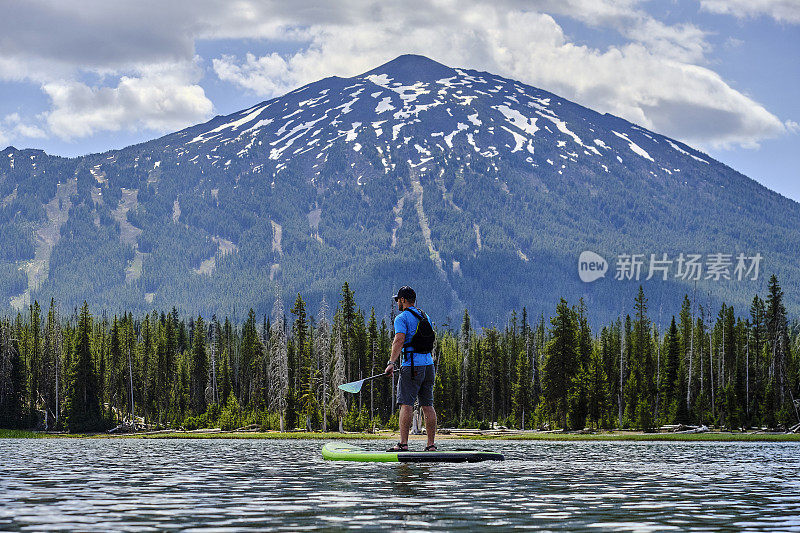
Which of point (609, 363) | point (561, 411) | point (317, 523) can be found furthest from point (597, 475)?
point (609, 363)

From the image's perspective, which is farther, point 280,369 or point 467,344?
point 467,344

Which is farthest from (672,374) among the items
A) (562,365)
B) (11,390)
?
(11,390)

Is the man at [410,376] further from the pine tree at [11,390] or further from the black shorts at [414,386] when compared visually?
the pine tree at [11,390]

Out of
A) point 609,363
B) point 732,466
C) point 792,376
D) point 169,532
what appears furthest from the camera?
point 609,363

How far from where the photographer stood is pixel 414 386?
22531 millimetres

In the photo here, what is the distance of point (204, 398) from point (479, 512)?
4880 inches

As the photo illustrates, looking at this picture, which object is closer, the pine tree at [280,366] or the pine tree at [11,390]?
the pine tree at [280,366]

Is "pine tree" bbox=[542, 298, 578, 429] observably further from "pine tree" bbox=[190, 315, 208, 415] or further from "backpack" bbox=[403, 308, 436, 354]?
"backpack" bbox=[403, 308, 436, 354]

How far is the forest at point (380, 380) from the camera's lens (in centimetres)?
9012

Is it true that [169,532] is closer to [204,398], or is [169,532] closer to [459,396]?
[459,396]

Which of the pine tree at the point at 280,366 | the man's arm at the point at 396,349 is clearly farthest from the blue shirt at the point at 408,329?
the pine tree at the point at 280,366

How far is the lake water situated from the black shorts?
5.51 feet

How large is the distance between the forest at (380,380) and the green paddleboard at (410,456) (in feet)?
167

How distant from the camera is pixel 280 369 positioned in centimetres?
9206
